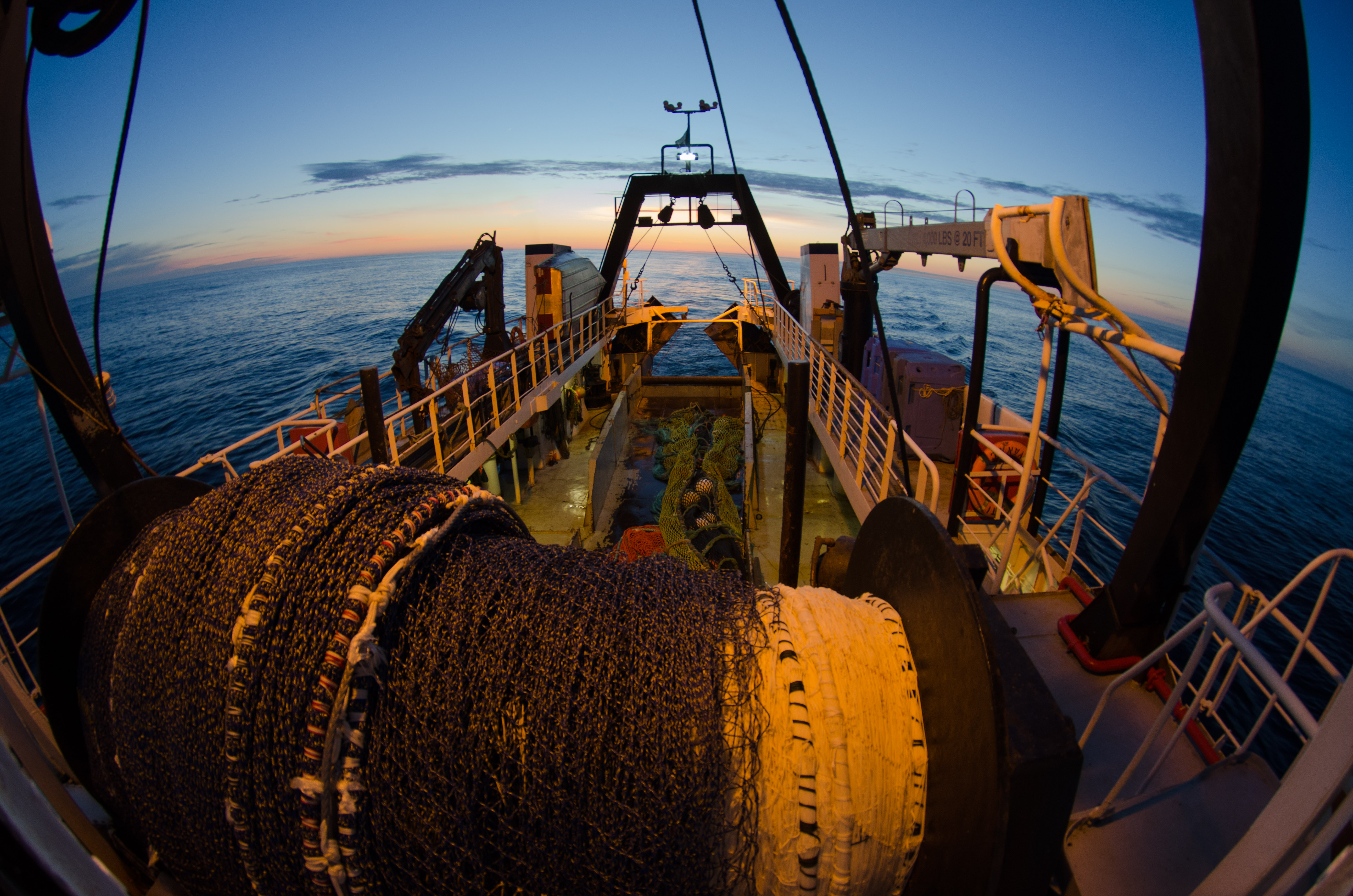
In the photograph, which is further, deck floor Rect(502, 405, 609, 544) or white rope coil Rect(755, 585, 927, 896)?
deck floor Rect(502, 405, 609, 544)

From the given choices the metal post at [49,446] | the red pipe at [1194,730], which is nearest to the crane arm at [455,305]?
the metal post at [49,446]

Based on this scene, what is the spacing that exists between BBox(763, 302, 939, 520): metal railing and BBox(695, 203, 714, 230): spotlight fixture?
621cm

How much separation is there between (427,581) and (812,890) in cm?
163

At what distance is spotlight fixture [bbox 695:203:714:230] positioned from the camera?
1538cm

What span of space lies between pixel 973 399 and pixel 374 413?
17.5 ft

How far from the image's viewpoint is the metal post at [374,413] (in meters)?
5.25

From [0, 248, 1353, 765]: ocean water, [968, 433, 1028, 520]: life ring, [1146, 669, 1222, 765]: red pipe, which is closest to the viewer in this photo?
[1146, 669, 1222, 765]: red pipe

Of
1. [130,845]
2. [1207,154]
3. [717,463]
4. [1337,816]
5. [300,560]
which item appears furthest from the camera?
[717,463]

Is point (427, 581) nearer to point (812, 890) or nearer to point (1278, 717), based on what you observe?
point (812, 890)

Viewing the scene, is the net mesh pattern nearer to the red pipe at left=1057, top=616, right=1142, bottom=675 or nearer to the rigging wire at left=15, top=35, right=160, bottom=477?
the red pipe at left=1057, top=616, right=1142, bottom=675

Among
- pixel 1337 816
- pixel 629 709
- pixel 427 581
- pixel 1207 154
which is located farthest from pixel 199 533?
pixel 1207 154

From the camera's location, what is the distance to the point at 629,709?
172 cm

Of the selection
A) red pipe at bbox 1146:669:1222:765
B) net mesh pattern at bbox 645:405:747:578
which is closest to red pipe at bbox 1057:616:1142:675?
red pipe at bbox 1146:669:1222:765

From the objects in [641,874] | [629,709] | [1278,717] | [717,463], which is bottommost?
[1278,717]
